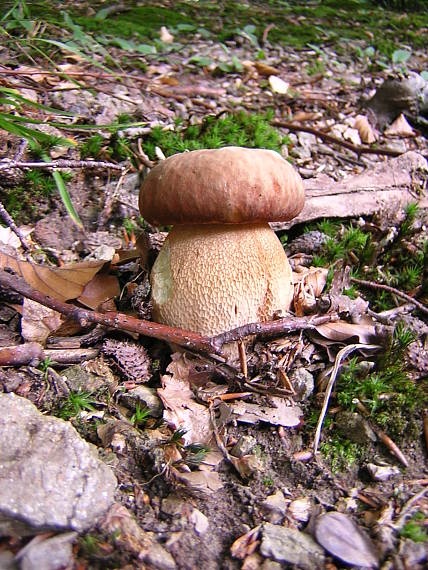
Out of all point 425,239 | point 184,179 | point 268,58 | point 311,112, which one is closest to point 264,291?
point 184,179

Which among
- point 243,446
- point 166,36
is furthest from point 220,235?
point 166,36

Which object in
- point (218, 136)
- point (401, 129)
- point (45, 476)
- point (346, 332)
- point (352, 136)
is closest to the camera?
point (45, 476)

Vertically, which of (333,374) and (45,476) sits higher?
(45,476)

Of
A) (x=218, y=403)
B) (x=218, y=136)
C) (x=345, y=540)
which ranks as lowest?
(x=218, y=403)

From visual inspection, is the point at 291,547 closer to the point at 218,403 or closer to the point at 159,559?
the point at 159,559

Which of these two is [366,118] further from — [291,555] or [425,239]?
[291,555]

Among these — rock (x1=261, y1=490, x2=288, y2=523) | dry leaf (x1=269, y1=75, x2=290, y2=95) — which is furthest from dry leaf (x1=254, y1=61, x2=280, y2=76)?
rock (x1=261, y1=490, x2=288, y2=523)

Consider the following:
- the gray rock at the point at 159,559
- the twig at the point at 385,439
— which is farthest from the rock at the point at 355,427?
the gray rock at the point at 159,559
